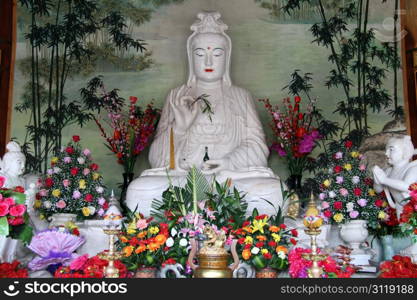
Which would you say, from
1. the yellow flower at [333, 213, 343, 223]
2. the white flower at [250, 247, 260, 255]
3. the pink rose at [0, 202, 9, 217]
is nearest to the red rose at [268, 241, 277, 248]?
the white flower at [250, 247, 260, 255]

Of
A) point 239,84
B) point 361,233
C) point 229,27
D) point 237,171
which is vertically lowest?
point 361,233

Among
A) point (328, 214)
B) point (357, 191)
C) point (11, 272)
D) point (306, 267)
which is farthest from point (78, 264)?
point (357, 191)

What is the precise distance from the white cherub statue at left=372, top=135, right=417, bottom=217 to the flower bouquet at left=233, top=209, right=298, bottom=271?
1163 millimetres

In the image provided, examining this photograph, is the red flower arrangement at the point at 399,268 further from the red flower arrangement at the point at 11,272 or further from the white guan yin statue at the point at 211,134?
the red flower arrangement at the point at 11,272

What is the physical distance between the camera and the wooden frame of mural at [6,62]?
27.7 feet

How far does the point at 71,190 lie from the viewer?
702 cm

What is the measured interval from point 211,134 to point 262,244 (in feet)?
8.05

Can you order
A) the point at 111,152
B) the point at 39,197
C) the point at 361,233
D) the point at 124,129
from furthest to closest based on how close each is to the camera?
the point at 111,152 → the point at 124,129 → the point at 39,197 → the point at 361,233

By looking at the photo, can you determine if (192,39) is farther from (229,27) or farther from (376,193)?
(376,193)

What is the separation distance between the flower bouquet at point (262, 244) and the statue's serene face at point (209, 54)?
106 inches

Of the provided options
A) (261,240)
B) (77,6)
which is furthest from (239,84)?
(261,240)

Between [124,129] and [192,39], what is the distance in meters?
1.31

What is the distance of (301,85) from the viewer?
873cm

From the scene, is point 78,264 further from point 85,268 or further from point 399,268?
point 399,268
